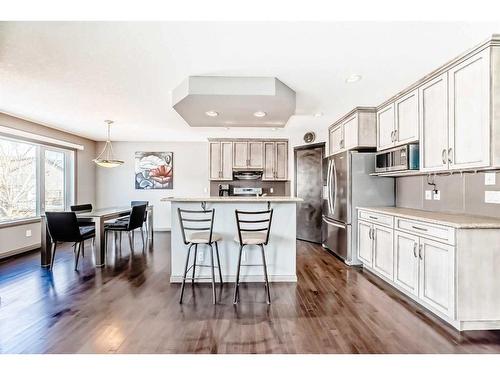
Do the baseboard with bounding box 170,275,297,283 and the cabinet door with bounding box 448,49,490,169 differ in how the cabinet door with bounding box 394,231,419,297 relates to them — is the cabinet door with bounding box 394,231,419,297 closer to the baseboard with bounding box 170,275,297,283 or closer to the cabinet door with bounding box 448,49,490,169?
the cabinet door with bounding box 448,49,490,169

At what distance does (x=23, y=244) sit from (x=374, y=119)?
6.21 m

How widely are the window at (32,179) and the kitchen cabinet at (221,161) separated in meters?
3.17

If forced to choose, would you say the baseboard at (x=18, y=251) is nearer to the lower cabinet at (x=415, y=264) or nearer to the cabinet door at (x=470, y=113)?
the lower cabinet at (x=415, y=264)

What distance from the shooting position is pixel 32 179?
502cm

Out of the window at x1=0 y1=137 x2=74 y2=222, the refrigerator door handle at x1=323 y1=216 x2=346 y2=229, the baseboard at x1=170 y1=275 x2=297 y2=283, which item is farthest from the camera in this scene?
the window at x1=0 y1=137 x2=74 y2=222

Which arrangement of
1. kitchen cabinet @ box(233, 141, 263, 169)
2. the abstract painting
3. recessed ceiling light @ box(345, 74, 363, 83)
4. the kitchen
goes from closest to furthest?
the kitchen
recessed ceiling light @ box(345, 74, 363, 83)
kitchen cabinet @ box(233, 141, 263, 169)
the abstract painting

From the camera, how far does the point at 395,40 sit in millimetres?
2111

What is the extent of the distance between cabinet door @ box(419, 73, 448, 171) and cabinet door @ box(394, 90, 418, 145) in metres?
0.12

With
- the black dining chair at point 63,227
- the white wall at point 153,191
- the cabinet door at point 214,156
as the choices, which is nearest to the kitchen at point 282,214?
the black dining chair at point 63,227

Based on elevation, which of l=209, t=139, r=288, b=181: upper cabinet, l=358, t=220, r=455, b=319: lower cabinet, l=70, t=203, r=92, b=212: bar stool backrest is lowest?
l=358, t=220, r=455, b=319: lower cabinet

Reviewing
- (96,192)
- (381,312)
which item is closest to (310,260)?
(381,312)

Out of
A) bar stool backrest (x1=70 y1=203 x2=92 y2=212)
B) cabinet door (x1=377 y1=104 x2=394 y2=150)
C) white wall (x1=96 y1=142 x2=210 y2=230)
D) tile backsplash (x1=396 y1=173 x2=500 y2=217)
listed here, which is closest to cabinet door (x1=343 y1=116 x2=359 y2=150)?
cabinet door (x1=377 y1=104 x2=394 y2=150)

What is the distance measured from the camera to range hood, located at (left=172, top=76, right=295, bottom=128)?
9.07 ft

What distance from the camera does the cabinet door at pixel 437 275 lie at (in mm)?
2150
